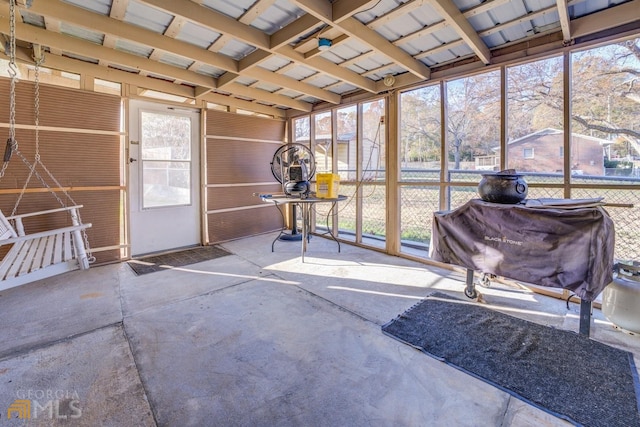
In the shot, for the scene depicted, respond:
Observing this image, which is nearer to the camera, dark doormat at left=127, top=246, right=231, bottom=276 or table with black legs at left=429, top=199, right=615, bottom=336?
table with black legs at left=429, top=199, right=615, bottom=336

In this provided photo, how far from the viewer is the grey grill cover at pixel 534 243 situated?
6.88 ft

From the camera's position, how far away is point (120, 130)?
411 cm

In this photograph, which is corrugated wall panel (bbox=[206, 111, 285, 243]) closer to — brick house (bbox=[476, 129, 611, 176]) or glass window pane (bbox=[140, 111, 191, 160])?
glass window pane (bbox=[140, 111, 191, 160])

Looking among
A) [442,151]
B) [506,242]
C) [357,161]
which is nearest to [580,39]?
[442,151]

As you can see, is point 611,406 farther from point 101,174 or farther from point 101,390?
point 101,174

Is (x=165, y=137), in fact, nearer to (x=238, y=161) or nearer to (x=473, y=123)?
(x=238, y=161)

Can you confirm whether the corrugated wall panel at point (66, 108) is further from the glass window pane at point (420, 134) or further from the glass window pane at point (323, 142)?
the glass window pane at point (420, 134)

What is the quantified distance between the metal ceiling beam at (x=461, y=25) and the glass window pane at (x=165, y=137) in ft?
12.8

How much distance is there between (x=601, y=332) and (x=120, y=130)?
5528mm

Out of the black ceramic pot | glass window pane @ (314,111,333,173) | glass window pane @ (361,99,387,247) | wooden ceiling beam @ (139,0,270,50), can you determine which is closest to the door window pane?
glass window pane @ (314,111,333,173)

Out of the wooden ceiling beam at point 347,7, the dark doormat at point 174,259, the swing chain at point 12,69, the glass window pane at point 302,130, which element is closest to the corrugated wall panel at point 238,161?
the glass window pane at point 302,130

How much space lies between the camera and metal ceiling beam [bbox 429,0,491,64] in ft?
7.77

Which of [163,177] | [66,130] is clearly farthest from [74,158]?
[163,177]

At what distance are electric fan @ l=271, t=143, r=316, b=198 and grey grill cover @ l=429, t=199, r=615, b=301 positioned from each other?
227cm
